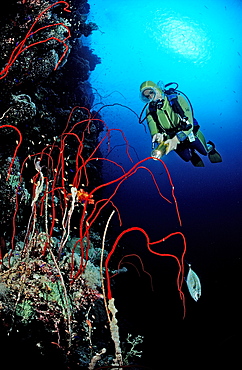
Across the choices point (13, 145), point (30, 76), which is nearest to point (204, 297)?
point (13, 145)

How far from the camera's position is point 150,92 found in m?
4.82

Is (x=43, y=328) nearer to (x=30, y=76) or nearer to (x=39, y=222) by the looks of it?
(x=39, y=222)

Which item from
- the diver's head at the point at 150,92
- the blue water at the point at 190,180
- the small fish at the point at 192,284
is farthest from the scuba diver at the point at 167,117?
the blue water at the point at 190,180

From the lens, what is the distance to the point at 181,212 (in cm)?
2802

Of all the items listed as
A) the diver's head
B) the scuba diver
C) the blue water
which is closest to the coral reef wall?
the diver's head

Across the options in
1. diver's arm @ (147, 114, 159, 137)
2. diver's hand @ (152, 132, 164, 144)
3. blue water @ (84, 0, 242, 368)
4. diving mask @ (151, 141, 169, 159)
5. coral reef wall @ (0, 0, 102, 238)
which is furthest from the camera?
blue water @ (84, 0, 242, 368)

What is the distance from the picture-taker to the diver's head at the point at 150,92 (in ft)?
15.5

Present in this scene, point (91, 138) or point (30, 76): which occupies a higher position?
point (91, 138)

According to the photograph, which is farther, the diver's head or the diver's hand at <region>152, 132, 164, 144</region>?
the diver's hand at <region>152, 132, 164, 144</region>

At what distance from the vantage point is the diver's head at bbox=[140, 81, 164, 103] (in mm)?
4730

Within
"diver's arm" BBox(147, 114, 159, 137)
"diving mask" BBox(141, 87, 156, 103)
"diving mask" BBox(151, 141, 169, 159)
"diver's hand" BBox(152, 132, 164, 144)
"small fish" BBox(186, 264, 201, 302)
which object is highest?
"diving mask" BBox(141, 87, 156, 103)

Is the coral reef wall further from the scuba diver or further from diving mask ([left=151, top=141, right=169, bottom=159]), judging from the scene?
diving mask ([left=151, top=141, right=169, bottom=159])

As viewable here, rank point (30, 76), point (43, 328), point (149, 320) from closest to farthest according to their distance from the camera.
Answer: point (43, 328)
point (30, 76)
point (149, 320)

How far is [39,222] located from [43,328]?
2.95m
